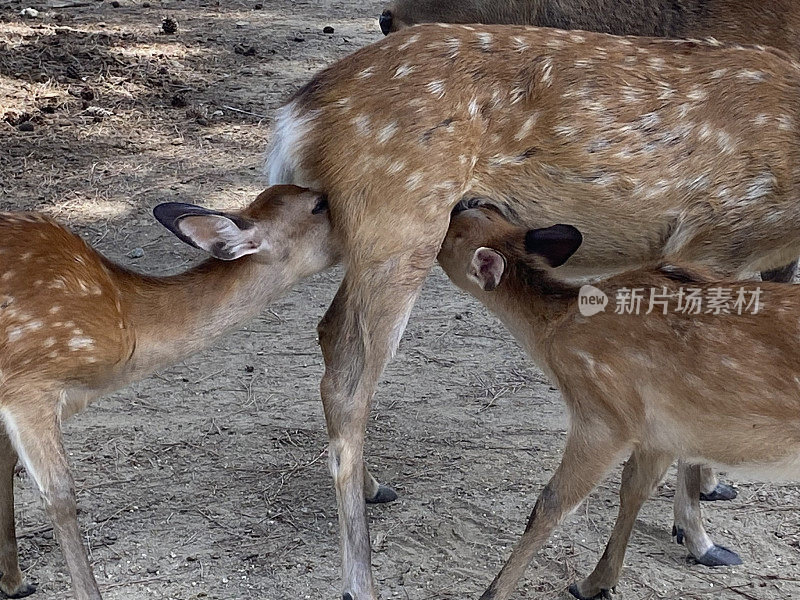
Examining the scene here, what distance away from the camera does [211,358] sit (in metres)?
5.08

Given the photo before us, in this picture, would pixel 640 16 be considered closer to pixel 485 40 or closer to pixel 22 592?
pixel 485 40

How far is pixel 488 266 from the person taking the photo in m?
3.48

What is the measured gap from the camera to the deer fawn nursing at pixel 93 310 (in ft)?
10.6

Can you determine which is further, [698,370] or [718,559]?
[718,559]

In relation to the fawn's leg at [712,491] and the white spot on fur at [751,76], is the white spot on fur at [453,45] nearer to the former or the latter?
the white spot on fur at [751,76]

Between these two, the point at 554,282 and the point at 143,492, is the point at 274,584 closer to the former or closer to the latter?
the point at 143,492

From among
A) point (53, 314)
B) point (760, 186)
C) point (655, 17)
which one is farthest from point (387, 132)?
point (655, 17)

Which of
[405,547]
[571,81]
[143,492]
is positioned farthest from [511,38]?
[143,492]

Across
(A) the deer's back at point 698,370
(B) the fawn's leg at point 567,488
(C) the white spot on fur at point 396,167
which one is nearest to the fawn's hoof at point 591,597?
(B) the fawn's leg at point 567,488

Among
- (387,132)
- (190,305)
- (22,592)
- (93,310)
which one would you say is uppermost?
(387,132)

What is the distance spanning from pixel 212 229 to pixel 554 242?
3.62 feet

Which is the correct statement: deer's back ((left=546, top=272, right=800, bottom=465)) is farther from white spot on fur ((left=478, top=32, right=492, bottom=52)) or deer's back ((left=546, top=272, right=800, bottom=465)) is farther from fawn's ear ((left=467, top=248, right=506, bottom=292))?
white spot on fur ((left=478, top=32, right=492, bottom=52))

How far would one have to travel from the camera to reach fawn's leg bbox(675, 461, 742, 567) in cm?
382

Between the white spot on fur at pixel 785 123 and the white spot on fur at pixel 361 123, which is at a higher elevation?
the white spot on fur at pixel 361 123
